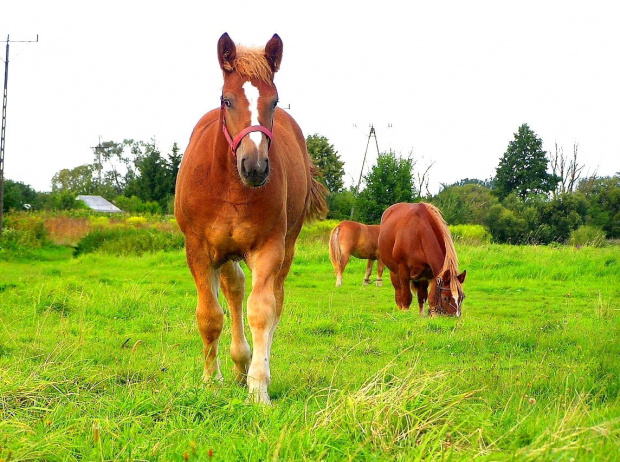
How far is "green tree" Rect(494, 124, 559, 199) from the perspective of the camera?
58.8 meters

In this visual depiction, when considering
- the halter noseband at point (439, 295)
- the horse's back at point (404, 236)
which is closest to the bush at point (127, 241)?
the horse's back at point (404, 236)

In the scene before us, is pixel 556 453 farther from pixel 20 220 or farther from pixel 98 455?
pixel 20 220

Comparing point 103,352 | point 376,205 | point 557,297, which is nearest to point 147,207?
point 376,205

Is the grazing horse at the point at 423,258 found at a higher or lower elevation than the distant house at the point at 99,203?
lower

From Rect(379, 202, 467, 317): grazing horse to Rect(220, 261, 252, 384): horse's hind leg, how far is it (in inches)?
184

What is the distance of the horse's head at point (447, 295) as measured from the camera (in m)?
9.09

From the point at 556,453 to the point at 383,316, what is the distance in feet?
21.4

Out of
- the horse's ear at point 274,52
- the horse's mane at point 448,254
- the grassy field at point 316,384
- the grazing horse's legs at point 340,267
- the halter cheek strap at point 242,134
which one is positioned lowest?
the grassy field at point 316,384

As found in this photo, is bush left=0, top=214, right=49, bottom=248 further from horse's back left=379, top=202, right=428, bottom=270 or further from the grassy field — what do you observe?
horse's back left=379, top=202, right=428, bottom=270

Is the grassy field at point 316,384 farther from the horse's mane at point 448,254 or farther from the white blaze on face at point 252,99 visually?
the white blaze on face at point 252,99

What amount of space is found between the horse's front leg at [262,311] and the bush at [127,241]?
16430 millimetres

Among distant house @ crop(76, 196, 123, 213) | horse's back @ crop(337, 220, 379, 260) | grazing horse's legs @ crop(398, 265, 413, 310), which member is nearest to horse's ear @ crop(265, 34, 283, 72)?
grazing horse's legs @ crop(398, 265, 413, 310)

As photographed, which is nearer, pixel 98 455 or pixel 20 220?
pixel 98 455

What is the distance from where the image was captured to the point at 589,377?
482 centimetres
